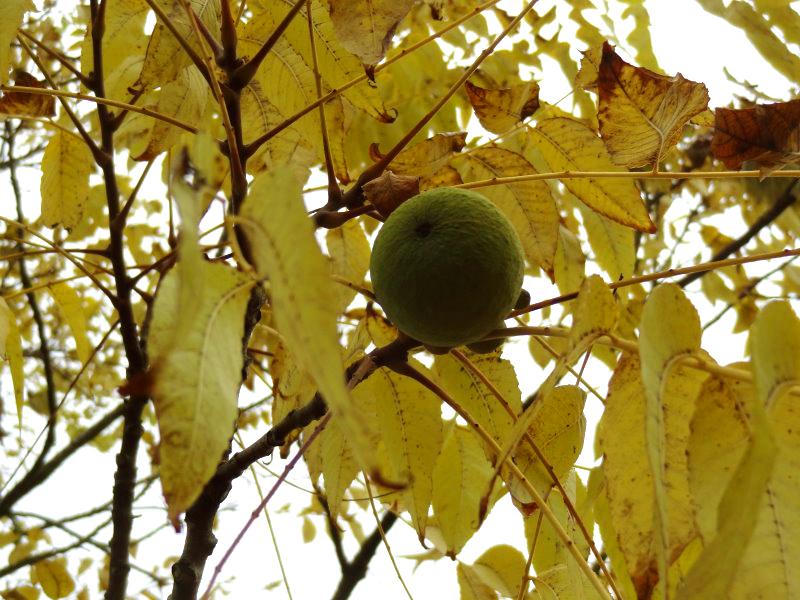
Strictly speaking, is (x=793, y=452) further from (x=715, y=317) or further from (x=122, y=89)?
(x=715, y=317)

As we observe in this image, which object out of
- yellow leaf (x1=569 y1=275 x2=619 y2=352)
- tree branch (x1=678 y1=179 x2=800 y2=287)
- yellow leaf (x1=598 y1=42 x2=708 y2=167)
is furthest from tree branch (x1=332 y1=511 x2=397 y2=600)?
yellow leaf (x1=569 y1=275 x2=619 y2=352)

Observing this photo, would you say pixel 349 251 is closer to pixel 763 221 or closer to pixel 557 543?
pixel 557 543

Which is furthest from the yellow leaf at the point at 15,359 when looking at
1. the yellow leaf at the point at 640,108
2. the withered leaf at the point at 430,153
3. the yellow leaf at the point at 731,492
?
the yellow leaf at the point at 731,492

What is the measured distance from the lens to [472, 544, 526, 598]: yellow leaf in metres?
1.47

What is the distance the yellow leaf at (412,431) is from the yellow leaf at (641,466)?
1.33 ft

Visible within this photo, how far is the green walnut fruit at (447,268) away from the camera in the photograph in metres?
0.96

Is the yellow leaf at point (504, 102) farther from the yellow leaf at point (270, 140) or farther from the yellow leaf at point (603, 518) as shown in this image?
the yellow leaf at point (603, 518)

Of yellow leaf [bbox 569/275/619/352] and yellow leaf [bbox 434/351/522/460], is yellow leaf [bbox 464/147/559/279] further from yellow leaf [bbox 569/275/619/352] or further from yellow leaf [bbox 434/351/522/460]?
yellow leaf [bbox 569/275/619/352]

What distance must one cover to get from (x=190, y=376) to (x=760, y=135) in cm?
89

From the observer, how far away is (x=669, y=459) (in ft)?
2.52

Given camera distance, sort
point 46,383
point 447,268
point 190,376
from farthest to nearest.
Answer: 1. point 46,383
2. point 447,268
3. point 190,376

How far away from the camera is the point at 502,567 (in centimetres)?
149

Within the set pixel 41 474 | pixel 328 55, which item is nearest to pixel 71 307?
pixel 328 55

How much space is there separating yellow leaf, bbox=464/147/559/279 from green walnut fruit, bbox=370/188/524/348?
304 mm
